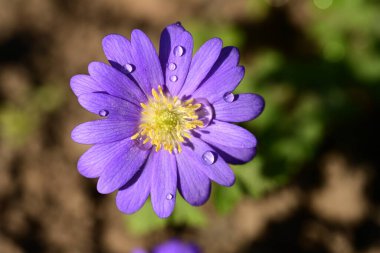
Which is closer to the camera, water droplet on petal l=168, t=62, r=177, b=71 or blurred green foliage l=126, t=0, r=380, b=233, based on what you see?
water droplet on petal l=168, t=62, r=177, b=71

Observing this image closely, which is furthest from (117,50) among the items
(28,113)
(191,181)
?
(28,113)

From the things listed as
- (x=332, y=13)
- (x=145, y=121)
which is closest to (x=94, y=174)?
(x=145, y=121)

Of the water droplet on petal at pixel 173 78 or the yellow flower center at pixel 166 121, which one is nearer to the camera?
the water droplet on petal at pixel 173 78

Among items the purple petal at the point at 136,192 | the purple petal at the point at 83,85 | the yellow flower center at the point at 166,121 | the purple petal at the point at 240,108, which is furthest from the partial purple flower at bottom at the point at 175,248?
the purple petal at the point at 83,85

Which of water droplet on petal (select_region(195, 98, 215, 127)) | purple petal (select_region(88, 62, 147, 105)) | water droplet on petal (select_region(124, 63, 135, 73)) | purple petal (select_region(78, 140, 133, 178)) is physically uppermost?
water droplet on petal (select_region(124, 63, 135, 73))

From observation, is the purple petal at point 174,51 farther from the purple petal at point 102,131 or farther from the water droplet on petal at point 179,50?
the purple petal at point 102,131

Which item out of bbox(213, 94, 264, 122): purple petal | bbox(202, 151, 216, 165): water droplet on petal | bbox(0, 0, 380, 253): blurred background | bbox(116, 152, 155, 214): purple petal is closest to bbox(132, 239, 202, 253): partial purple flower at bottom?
bbox(0, 0, 380, 253): blurred background

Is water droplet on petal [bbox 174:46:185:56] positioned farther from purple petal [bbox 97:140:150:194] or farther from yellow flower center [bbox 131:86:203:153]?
purple petal [bbox 97:140:150:194]

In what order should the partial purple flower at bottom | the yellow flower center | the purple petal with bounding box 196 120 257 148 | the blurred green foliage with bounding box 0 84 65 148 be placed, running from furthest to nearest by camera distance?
the blurred green foliage with bounding box 0 84 65 148, the partial purple flower at bottom, the yellow flower center, the purple petal with bounding box 196 120 257 148
